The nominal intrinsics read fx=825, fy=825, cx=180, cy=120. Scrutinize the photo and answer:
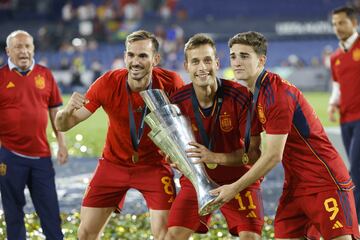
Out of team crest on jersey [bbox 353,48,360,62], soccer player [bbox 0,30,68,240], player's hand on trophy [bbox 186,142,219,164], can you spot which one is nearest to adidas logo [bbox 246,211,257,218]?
player's hand on trophy [bbox 186,142,219,164]

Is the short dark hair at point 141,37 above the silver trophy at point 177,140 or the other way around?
above

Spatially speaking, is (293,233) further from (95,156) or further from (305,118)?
(95,156)

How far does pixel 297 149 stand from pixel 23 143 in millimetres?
2851

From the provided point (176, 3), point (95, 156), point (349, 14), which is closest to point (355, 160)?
point (349, 14)

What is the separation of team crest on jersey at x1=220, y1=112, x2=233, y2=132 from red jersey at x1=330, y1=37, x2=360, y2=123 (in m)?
3.05

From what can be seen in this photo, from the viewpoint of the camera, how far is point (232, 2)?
124ft

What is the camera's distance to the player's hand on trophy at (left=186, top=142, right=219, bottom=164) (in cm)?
529

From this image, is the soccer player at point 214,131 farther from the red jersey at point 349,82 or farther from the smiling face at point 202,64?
the red jersey at point 349,82

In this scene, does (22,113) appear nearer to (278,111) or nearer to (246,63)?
(246,63)

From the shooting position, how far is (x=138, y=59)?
5.99m

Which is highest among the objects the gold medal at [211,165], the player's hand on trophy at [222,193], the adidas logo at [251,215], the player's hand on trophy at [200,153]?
the player's hand on trophy at [200,153]

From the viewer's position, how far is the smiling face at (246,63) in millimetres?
5332

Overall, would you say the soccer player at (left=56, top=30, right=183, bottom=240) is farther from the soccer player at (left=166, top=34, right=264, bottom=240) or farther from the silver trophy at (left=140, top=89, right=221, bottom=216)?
the silver trophy at (left=140, top=89, right=221, bottom=216)

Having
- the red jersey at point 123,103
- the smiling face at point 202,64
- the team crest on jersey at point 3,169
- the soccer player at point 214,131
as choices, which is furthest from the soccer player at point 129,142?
the team crest on jersey at point 3,169
